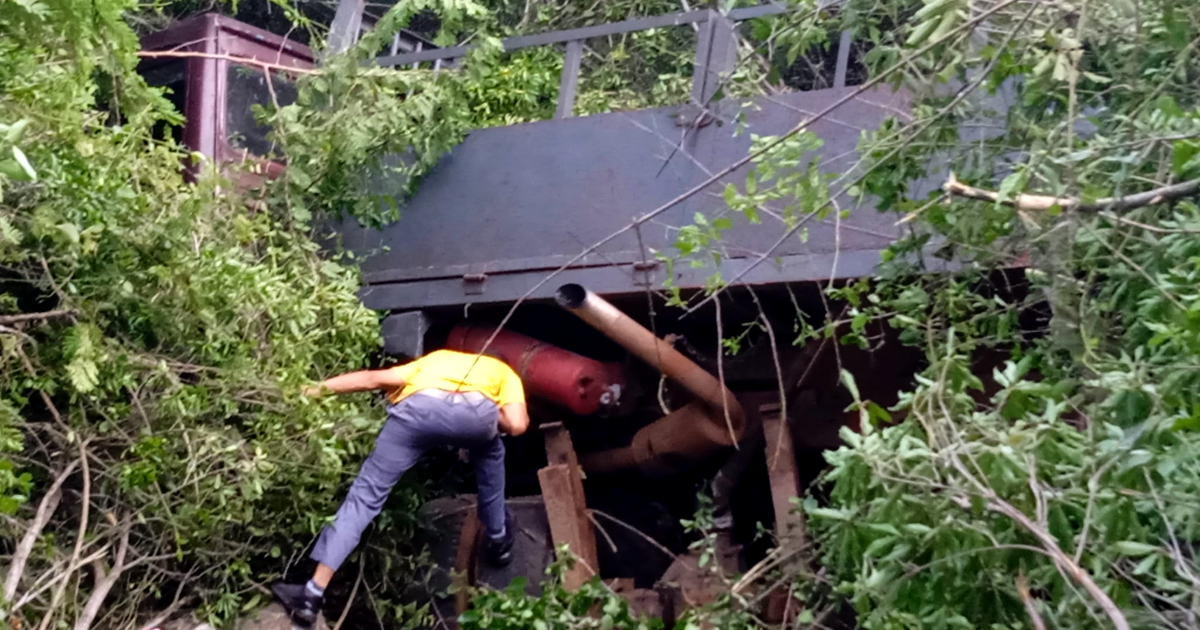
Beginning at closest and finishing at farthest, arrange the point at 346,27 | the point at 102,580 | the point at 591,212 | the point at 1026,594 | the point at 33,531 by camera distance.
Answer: the point at 1026,594 < the point at 33,531 < the point at 102,580 < the point at 591,212 < the point at 346,27

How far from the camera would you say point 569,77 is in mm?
5402

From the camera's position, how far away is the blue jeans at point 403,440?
459cm

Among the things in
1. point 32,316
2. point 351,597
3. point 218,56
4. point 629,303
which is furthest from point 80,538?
point 629,303

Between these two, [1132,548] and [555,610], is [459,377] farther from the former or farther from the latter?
[1132,548]

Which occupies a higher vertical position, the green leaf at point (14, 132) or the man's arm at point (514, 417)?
the green leaf at point (14, 132)

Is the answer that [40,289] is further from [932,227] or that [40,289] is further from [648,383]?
[932,227]

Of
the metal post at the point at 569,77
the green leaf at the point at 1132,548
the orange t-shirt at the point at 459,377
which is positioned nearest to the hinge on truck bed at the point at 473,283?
the orange t-shirt at the point at 459,377

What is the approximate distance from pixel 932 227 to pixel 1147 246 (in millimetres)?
921

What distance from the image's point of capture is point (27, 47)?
3.48 meters

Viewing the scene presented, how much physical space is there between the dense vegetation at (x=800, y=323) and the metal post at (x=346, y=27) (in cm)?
66

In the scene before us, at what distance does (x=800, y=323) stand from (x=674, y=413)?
1255 millimetres

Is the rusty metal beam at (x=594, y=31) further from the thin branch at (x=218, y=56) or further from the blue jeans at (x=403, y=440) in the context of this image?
the blue jeans at (x=403, y=440)

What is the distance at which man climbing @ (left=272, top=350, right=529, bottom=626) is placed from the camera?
14.9ft

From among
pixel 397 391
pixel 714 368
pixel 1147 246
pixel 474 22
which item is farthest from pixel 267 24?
pixel 1147 246
